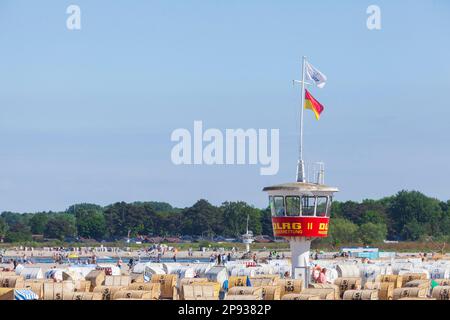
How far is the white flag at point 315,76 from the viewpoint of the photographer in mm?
54256

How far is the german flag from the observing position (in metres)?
54.7

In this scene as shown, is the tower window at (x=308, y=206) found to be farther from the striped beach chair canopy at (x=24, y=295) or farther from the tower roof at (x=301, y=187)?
the striped beach chair canopy at (x=24, y=295)

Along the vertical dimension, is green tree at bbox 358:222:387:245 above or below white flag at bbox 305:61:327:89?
below

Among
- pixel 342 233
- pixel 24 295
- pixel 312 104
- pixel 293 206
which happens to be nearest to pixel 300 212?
pixel 293 206

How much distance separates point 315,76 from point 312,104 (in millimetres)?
1413

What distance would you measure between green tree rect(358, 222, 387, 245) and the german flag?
12257 cm

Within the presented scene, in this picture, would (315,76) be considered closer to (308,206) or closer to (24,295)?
(308,206)

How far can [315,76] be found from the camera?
5441 centimetres

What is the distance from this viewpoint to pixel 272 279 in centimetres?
4453

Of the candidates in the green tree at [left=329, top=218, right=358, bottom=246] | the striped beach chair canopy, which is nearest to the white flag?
the striped beach chair canopy

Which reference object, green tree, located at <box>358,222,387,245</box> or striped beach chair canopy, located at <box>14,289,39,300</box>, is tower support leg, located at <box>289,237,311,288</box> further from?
green tree, located at <box>358,222,387,245</box>
